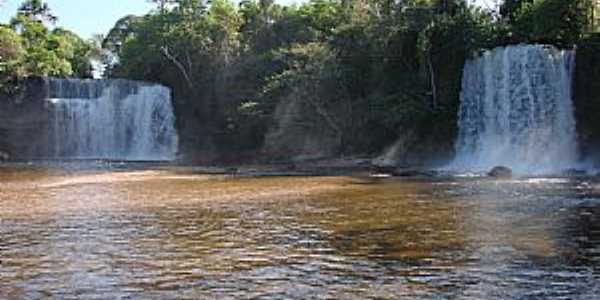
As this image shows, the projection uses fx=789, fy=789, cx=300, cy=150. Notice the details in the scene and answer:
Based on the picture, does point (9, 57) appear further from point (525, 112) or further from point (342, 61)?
point (525, 112)

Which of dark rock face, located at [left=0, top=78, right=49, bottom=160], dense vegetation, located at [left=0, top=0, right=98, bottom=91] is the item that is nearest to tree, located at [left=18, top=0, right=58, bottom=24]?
dense vegetation, located at [left=0, top=0, right=98, bottom=91]

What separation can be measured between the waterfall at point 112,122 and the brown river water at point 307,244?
104ft

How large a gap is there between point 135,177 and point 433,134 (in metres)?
16.5

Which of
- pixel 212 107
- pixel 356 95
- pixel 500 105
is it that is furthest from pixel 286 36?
pixel 500 105

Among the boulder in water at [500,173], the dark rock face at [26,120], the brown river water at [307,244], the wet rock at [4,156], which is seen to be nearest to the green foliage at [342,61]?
the dark rock face at [26,120]

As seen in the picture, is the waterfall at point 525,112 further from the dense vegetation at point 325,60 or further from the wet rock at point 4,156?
the wet rock at point 4,156

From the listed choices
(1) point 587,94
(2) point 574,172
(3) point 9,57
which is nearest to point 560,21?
(1) point 587,94

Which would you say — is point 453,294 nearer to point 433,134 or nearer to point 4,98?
point 433,134

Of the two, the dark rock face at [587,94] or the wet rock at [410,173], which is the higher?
the dark rock face at [587,94]

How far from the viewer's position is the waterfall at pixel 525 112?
122 ft

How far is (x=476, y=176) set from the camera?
30.8 meters

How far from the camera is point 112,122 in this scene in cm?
5644

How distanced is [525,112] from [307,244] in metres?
27.4

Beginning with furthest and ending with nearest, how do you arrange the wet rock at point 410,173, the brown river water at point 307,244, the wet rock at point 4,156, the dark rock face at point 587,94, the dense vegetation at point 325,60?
the wet rock at point 4,156
the dense vegetation at point 325,60
the dark rock face at point 587,94
the wet rock at point 410,173
the brown river water at point 307,244
